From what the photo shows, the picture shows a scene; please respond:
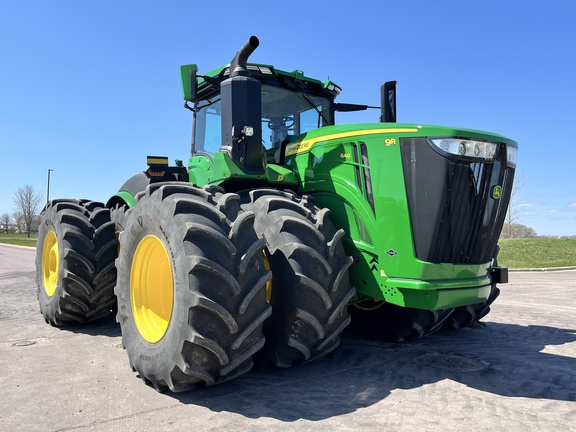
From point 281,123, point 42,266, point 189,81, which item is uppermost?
point 189,81

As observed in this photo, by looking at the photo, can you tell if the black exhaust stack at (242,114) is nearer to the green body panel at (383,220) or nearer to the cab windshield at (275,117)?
the green body panel at (383,220)

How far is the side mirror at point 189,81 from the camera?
465 cm

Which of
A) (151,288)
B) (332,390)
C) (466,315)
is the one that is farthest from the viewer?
(466,315)

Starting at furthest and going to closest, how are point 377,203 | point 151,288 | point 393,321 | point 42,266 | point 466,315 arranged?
1. point 42,266
2. point 466,315
3. point 393,321
4. point 151,288
5. point 377,203

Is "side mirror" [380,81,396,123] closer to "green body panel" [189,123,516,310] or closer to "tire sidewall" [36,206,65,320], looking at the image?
"green body panel" [189,123,516,310]

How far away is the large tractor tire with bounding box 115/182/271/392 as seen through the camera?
3.20 metres

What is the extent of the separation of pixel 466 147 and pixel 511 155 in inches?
25.8

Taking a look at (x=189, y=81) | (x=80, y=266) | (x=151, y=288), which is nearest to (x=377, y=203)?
(x=151, y=288)

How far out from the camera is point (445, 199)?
3.65 m

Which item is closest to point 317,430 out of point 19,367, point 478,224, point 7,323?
point 478,224

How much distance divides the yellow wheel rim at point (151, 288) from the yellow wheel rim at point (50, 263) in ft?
7.88

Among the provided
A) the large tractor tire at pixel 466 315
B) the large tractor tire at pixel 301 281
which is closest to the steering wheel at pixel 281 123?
the large tractor tire at pixel 301 281

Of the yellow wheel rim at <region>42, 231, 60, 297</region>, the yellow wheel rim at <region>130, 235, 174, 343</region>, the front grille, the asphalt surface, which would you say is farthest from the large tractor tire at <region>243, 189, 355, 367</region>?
the yellow wheel rim at <region>42, 231, 60, 297</region>

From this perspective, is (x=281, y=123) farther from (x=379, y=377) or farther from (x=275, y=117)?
(x=379, y=377)
